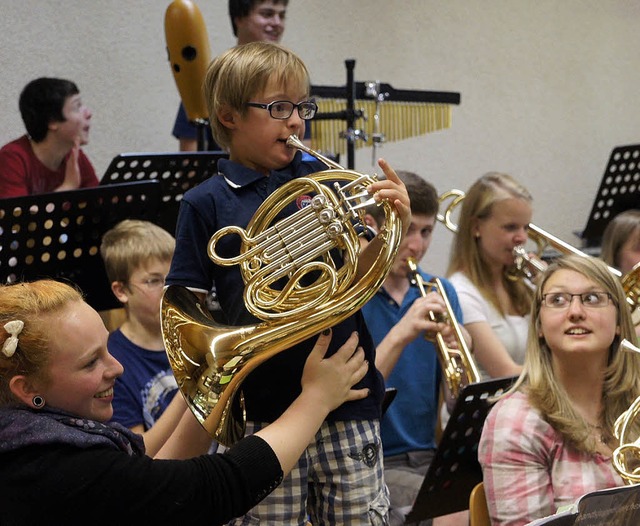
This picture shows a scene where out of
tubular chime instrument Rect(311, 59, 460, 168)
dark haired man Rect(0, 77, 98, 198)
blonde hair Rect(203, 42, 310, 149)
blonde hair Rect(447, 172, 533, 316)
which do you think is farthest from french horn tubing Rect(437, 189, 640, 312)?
dark haired man Rect(0, 77, 98, 198)

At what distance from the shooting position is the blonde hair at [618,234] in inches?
136

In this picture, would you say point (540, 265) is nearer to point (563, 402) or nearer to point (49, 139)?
point (563, 402)

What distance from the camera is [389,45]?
5.10 metres

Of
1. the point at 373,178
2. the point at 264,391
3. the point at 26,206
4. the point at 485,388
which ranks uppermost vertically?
the point at 373,178

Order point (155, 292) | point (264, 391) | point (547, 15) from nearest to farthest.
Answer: point (264, 391), point (155, 292), point (547, 15)

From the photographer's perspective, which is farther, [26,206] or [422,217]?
[422,217]

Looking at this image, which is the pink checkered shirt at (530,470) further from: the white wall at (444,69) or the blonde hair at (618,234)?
the white wall at (444,69)

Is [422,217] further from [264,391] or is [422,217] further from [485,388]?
[264,391]

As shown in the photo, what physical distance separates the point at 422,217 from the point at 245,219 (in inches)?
45.3

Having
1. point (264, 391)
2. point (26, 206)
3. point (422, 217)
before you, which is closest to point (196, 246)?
point (264, 391)

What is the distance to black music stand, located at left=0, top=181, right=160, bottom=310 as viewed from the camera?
7.69 feet

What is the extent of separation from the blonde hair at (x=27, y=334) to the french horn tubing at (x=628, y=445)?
1.02m

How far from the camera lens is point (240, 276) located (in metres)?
1.74

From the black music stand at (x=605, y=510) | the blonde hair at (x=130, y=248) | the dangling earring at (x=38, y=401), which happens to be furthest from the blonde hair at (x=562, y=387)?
the dangling earring at (x=38, y=401)
